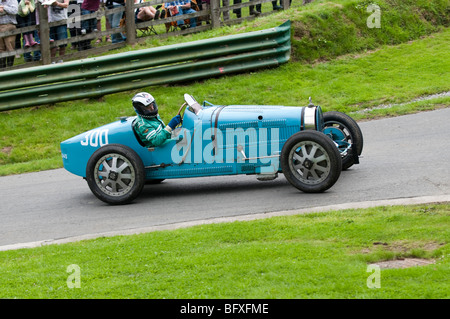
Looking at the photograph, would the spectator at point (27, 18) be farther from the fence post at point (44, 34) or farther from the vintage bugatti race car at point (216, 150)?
the vintage bugatti race car at point (216, 150)

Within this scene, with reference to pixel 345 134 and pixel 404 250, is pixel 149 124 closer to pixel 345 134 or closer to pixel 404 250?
pixel 345 134

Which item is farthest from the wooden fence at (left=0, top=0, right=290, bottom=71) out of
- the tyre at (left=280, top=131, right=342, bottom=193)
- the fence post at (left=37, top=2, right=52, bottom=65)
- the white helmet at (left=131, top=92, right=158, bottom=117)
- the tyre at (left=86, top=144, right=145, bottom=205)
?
the tyre at (left=280, top=131, right=342, bottom=193)

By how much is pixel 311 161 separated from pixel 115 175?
2.62m

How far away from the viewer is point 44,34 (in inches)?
590

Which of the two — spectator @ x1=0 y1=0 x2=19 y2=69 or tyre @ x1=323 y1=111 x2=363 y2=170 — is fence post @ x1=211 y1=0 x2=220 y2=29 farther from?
tyre @ x1=323 y1=111 x2=363 y2=170

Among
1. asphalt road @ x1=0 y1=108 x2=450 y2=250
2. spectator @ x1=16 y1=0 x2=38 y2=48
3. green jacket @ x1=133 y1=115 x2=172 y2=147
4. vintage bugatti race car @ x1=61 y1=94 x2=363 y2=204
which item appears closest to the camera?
asphalt road @ x1=0 y1=108 x2=450 y2=250

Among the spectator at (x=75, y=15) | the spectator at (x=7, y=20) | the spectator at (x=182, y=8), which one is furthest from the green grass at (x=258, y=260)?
the spectator at (x=182, y=8)

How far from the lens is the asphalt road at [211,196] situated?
27.4 ft

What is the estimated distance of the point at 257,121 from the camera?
9172mm

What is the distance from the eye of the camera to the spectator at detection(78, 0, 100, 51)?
15859 mm

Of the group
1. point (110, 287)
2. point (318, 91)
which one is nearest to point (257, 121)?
point (110, 287)

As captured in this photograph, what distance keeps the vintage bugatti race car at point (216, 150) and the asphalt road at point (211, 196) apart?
30 cm

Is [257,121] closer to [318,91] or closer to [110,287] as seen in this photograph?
[110,287]

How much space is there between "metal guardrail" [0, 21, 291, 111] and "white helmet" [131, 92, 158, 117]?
175 inches
